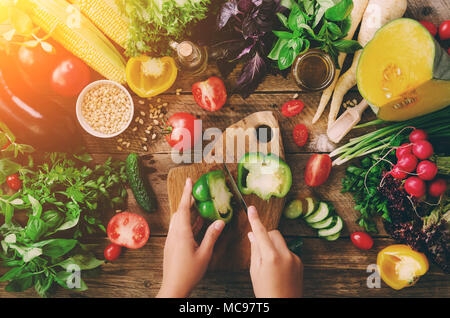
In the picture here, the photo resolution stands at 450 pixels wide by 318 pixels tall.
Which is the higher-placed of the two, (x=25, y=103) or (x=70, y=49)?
(x=70, y=49)

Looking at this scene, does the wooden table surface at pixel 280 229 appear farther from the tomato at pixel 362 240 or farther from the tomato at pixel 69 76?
the tomato at pixel 69 76

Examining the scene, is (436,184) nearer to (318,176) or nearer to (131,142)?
(318,176)

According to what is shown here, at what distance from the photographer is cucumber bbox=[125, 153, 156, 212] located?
1.38 m

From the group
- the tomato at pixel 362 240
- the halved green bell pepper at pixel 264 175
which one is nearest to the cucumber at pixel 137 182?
the halved green bell pepper at pixel 264 175

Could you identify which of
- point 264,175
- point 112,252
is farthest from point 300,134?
point 112,252

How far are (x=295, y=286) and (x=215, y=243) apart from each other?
38cm

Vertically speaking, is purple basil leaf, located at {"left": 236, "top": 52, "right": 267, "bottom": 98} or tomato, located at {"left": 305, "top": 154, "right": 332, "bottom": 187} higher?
purple basil leaf, located at {"left": 236, "top": 52, "right": 267, "bottom": 98}

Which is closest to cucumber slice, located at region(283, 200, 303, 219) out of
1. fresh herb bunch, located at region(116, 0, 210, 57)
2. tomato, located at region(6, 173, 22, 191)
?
fresh herb bunch, located at region(116, 0, 210, 57)

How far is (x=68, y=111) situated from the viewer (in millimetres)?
1486

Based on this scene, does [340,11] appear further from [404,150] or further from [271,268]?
[271,268]

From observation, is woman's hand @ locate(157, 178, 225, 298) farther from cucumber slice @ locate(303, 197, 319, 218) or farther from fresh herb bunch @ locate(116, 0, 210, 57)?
fresh herb bunch @ locate(116, 0, 210, 57)

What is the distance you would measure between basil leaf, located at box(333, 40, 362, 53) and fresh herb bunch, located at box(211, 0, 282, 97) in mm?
264

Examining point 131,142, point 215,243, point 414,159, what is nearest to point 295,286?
point 215,243

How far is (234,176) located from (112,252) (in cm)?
66
